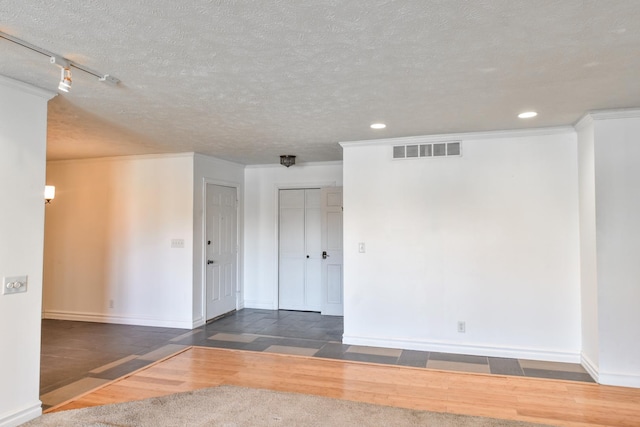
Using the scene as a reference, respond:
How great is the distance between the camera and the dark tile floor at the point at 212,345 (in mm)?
3875

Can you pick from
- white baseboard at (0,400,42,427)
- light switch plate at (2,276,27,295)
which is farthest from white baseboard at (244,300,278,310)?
light switch plate at (2,276,27,295)

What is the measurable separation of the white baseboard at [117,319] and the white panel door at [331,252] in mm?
2128

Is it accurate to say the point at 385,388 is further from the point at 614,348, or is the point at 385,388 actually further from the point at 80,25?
the point at 80,25

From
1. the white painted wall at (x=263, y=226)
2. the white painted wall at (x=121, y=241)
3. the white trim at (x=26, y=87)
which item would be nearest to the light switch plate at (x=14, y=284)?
the white trim at (x=26, y=87)

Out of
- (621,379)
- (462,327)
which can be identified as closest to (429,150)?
(462,327)

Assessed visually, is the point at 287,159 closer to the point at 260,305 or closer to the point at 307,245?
the point at 307,245

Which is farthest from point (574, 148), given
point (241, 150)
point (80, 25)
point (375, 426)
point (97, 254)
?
point (97, 254)

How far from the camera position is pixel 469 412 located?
308cm

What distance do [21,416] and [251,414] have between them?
1.61 meters

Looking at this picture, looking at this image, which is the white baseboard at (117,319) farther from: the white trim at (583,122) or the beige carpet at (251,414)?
the white trim at (583,122)

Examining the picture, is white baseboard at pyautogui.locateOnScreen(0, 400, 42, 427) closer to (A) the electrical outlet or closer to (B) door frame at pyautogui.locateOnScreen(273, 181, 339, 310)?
(A) the electrical outlet

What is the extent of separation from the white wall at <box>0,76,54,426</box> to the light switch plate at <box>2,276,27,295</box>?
31mm

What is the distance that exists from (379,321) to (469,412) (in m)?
1.76

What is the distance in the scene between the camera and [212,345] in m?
4.86
